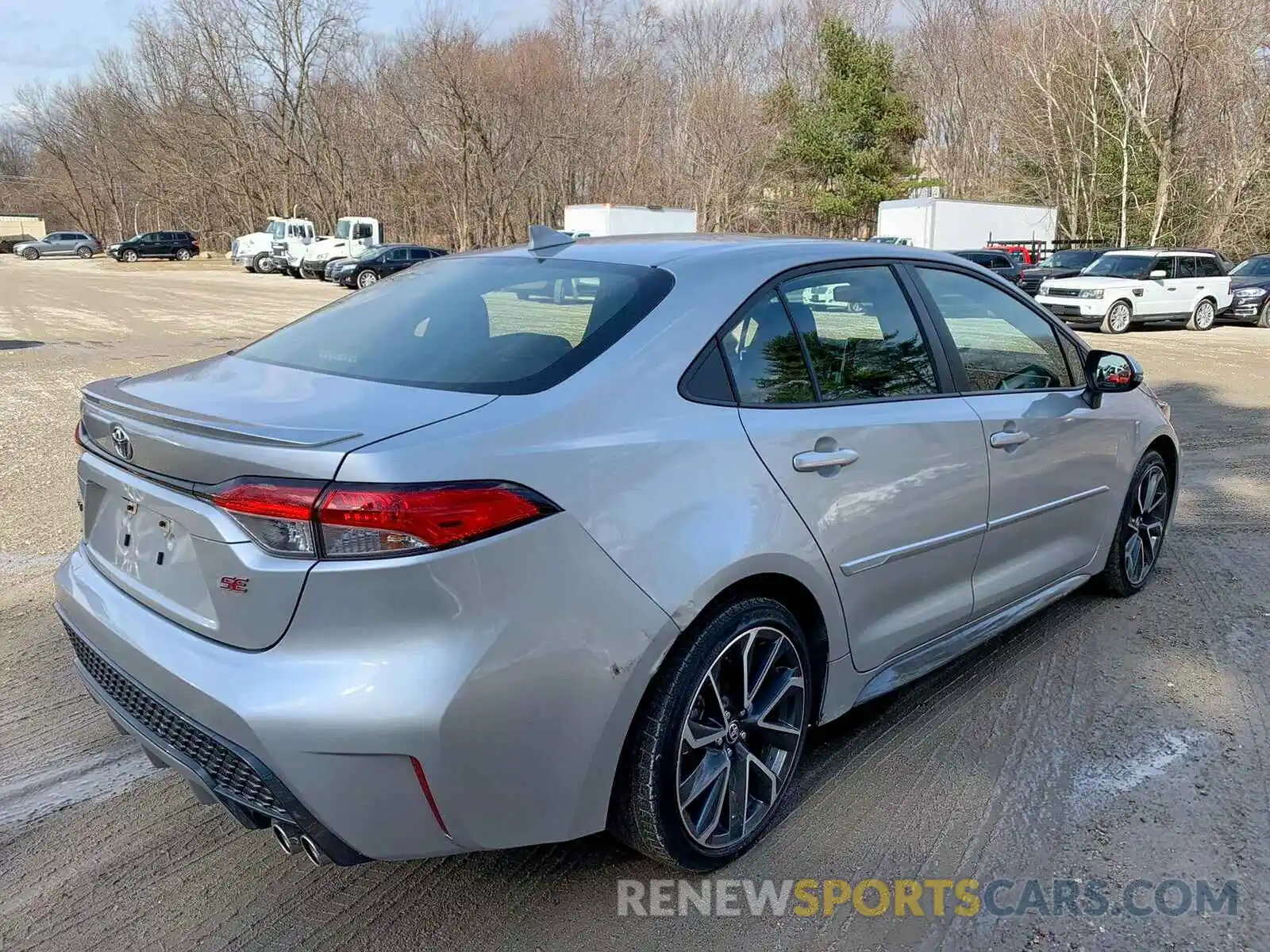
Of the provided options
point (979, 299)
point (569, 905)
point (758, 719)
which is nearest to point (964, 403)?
point (979, 299)

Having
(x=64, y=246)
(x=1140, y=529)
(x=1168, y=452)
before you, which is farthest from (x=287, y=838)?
(x=64, y=246)

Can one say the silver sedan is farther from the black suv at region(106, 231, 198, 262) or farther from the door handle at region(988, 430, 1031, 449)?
the black suv at region(106, 231, 198, 262)

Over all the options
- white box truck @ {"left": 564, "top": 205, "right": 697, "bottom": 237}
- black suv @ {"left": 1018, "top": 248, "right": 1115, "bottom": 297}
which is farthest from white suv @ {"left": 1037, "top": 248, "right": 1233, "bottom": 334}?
white box truck @ {"left": 564, "top": 205, "right": 697, "bottom": 237}

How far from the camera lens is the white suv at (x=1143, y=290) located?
18516 mm

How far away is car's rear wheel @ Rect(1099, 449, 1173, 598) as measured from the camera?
438 centimetres

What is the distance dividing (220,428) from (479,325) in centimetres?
89

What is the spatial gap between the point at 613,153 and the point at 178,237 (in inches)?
1009

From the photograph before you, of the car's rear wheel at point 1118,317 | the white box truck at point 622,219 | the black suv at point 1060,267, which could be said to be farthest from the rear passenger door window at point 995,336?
the white box truck at point 622,219

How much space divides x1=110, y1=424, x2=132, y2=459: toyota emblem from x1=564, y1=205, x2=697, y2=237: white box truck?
3003 cm

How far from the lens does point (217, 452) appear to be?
209 cm

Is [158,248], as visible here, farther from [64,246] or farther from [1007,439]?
[1007,439]

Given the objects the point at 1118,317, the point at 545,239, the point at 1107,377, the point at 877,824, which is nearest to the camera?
the point at 877,824

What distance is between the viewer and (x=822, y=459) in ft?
8.85

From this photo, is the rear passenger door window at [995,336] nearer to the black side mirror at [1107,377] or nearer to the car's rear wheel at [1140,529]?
the black side mirror at [1107,377]
